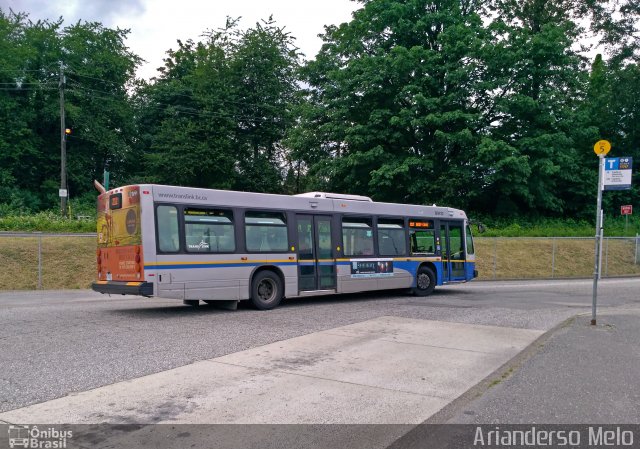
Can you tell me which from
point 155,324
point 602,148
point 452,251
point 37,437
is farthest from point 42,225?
point 602,148

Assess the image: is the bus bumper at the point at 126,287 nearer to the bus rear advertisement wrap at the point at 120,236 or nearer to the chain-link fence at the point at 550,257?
the bus rear advertisement wrap at the point at 120,236

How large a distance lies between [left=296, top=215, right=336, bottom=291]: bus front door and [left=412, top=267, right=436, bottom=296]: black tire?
3.83 m

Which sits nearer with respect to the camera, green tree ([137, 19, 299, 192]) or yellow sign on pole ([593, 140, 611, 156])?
yellow sign on pole ([593, 140, 611, 156])

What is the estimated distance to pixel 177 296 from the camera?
37.3 ft

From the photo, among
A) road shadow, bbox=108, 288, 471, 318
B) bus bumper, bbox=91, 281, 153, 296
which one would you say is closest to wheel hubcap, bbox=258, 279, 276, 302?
road shadow, bbox=108, 288, 471, 318

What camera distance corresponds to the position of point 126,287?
440 inches

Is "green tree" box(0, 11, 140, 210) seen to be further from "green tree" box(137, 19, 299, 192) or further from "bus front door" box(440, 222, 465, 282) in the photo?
"bus front door" box(440, 222, 465, 282)

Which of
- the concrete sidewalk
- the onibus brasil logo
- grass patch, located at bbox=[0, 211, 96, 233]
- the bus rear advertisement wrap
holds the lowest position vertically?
the concrete sidewalk

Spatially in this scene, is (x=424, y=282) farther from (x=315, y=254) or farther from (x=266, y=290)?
(x=266, y=290)

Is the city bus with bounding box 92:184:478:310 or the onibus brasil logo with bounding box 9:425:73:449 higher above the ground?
the city bus with bounding box 92:184:478:310

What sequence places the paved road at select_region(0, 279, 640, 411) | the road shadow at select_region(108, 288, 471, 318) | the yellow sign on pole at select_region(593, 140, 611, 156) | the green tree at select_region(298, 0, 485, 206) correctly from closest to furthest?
the paved road at select_region(0, 279, 640, 411) → the yellow sign on pole at select_region(593, 140, 611, 156) → the road shadow at select_region(108, 288, 471, 318) → the green tree at select_region(298, 0, 485, 206)

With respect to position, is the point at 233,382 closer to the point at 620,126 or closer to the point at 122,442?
the point at 122,442

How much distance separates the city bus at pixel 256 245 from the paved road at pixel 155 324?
2.06ft

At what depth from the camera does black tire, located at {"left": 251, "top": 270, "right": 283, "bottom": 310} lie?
12816 millimetres
